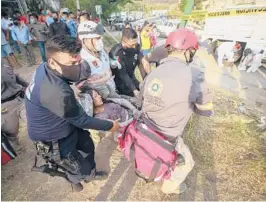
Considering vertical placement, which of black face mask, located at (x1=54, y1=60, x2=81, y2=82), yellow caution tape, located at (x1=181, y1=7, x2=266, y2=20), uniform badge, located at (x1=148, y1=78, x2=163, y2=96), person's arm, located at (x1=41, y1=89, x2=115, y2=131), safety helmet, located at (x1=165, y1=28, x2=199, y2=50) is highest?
safety helmet, located at (x1=165, y1=28, x2=199, y2=50)

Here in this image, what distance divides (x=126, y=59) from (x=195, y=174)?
2.03m

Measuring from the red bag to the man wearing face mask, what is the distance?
1.06m

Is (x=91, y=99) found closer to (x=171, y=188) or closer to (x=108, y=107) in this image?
(x=108, y=107)

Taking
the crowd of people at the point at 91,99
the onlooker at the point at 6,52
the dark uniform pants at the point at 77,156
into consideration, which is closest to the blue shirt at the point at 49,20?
the onlooker at the point at 6,52

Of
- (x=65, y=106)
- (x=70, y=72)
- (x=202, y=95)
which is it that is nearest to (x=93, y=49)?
(x=70, y=72)

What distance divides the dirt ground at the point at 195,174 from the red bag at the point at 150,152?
0.67 m

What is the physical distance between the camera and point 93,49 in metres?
2.88

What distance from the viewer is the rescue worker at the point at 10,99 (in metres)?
2.83

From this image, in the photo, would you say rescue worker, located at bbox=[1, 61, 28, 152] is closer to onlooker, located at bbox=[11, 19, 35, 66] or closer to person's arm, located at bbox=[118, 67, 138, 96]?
person's arm, located at bbox=[118, 67, 138, 96]

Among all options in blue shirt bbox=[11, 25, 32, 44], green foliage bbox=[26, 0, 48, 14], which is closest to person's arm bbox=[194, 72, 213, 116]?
blue shirt bbox=[11, 25, 32, 44]

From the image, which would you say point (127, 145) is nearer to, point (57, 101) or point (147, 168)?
point (147, 168)

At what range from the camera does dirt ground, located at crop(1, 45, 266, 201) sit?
263 cm

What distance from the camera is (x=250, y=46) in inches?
303

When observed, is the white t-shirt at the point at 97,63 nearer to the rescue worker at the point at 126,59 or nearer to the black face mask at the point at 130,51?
the rescue worker at the point at 126,59
